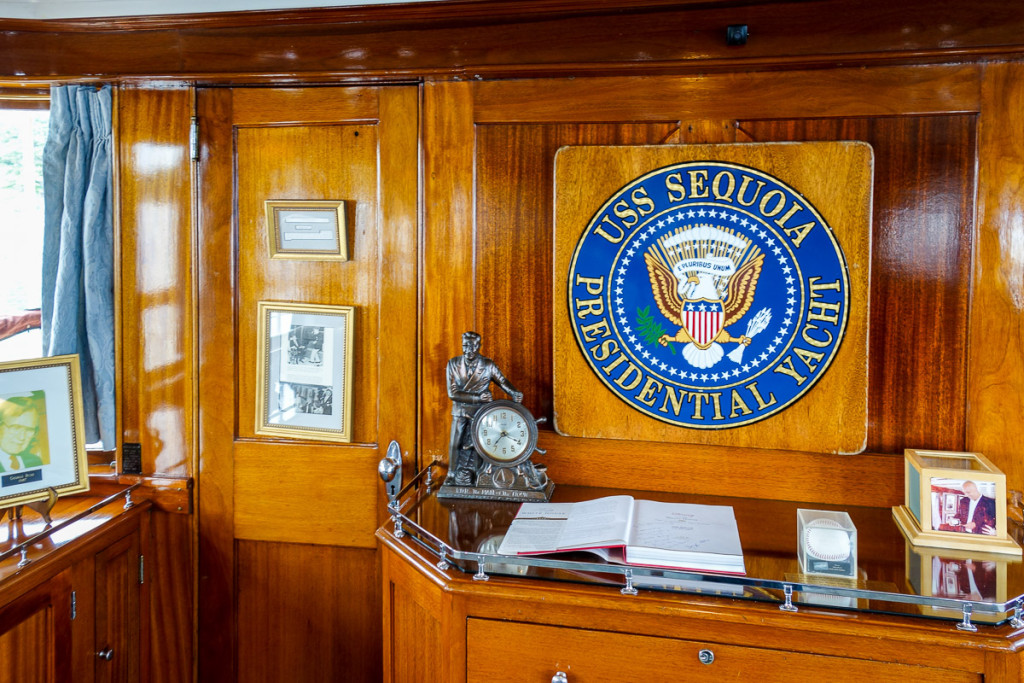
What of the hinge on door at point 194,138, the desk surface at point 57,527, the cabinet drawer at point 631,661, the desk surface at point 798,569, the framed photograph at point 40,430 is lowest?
the cabinet drawer at point 631,661

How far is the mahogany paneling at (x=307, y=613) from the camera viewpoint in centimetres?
234

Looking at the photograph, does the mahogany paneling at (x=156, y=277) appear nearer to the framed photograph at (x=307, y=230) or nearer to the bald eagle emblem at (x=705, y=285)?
the framed photograph at (x=307, y=230)

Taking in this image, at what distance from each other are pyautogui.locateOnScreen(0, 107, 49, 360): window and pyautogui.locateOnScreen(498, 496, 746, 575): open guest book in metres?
1.89

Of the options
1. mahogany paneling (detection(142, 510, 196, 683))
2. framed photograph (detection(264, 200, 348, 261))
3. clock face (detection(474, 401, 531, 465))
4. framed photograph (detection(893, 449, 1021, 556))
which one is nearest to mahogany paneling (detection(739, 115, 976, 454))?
framed photograph (detection(893, 449, 1021, 556))

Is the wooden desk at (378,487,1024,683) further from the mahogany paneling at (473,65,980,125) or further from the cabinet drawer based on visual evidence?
the mahogany paneling at (473,65,980,125)

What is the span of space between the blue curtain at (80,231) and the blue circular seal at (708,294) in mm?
1536

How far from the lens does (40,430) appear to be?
6.70 feet

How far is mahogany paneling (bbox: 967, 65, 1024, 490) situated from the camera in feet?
6.30

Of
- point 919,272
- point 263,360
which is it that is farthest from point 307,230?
point 919,272

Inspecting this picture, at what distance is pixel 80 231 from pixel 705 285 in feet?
6.57

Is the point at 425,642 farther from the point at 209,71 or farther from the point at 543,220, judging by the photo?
the point at 209,71

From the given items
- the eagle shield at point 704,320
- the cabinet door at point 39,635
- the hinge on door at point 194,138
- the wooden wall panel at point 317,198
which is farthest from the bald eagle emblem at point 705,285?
the cabinet door at point 39,635

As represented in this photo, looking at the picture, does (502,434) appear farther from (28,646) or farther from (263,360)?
(28,646)

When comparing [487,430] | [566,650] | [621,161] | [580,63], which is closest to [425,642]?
[566,650]
